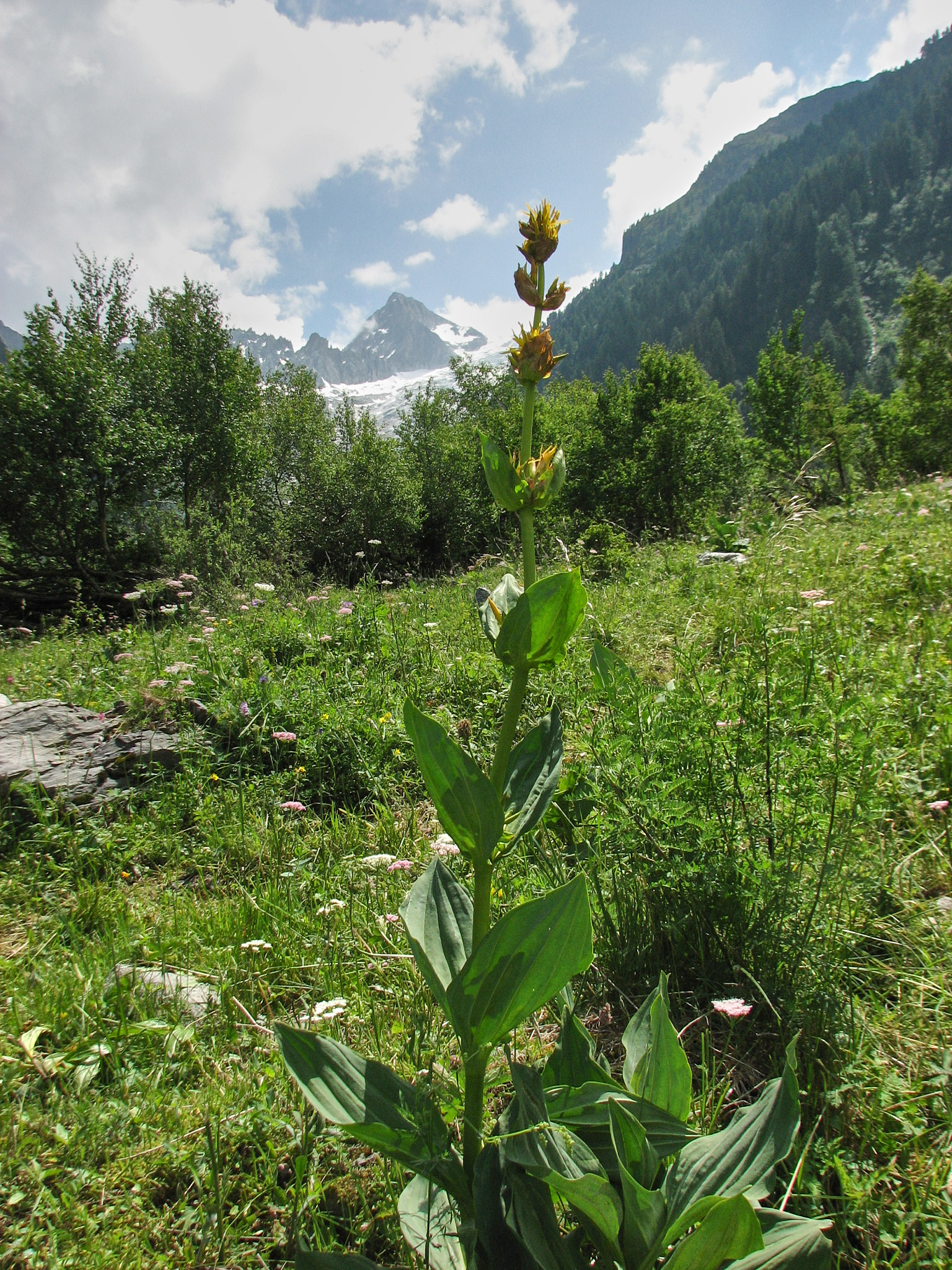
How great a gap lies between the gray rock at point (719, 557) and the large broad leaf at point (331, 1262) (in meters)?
6.57

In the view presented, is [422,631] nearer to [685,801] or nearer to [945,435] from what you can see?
[685,801]

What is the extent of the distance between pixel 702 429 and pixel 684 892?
21.1 metres

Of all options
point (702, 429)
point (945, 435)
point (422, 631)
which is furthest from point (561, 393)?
point (422, 631)

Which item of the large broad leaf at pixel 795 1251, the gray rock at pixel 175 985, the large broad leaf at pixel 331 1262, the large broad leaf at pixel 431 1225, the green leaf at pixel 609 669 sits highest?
the green leaf at pixel 609 669

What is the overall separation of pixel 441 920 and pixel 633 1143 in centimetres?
47

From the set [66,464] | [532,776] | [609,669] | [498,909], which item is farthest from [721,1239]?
[66,464]

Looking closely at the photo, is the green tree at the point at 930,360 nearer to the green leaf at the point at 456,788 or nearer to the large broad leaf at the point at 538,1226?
the green leaf at the point at 456,788

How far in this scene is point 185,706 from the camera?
12.7ft

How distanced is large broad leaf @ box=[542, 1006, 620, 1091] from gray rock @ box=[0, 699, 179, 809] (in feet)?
9.56

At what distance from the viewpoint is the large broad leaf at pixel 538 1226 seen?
2.91 ft

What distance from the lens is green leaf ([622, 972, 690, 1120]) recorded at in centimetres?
101

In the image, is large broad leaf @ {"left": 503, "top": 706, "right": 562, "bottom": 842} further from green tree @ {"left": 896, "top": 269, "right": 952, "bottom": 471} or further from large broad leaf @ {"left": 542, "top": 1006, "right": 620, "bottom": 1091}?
green tree @ {"left": 896, "top": 269, "right": 952, "bottom": 471}

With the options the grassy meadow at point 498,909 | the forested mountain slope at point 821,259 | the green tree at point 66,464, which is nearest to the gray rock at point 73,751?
the grassy meadow at point 498,909

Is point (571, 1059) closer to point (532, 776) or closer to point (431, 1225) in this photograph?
point (431, 1225)
